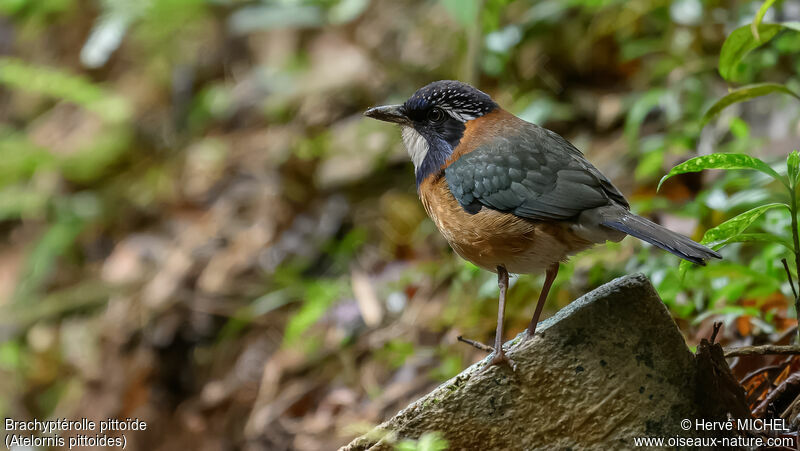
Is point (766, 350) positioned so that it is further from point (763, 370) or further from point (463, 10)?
point (463, 10)

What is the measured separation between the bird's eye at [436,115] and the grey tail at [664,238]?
0.98 meters

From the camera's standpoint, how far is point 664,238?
235cm

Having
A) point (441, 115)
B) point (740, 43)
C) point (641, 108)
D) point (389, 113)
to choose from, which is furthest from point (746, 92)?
point (641, 108)

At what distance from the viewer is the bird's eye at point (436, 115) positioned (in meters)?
3.28

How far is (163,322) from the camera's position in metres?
6.04

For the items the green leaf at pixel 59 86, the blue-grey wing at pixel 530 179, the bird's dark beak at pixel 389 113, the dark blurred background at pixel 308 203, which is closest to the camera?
the blue-grey wing at pixel 530 179

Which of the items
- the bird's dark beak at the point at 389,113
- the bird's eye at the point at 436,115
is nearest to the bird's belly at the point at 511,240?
the bird's eye at the point at 436,115

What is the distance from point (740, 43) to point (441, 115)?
1.24 m

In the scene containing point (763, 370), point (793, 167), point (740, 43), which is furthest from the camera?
point (740, 43)

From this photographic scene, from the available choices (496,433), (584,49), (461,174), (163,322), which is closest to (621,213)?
(461,174)

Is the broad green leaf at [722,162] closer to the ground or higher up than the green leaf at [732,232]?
higher up

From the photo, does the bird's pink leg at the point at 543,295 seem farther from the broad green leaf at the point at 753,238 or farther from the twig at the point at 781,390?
the twig at the point at 781,390

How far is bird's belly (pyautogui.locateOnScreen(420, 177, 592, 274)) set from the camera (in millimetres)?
2744

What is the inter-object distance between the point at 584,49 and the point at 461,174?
11.2 ft
